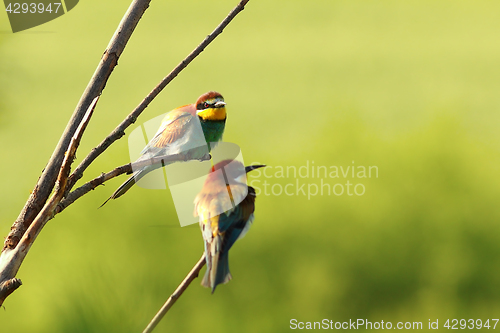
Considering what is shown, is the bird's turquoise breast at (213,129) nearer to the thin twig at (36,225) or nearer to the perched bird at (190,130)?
the perched bird at (190,130)

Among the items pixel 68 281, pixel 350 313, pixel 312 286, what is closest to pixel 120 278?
pixel 68 281

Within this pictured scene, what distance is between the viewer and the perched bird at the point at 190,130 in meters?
0.39

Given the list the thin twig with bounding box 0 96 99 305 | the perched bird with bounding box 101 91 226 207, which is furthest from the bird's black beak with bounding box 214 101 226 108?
the thin twig with bounding box 0 96 99 305

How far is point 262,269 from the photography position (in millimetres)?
1344

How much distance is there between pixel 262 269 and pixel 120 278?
0.42 m

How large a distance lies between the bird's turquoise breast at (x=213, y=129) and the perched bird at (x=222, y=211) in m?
0.06

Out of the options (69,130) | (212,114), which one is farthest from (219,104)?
(69,130)

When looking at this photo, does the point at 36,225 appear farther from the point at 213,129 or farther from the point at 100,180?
the point at 213,129

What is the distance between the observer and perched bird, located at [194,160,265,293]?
1.16 feet

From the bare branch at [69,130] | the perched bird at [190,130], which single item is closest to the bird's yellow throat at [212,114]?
the perched bird at [190,130]

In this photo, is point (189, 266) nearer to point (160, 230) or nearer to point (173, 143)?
point (160, 230)

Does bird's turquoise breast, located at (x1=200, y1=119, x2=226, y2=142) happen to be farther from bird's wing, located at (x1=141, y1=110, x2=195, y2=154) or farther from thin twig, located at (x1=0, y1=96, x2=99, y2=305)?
thin twig, located at (x1=0, y1=96, x2=99, y2=305)

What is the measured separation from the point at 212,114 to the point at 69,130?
14 cm

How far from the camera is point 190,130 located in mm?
427
